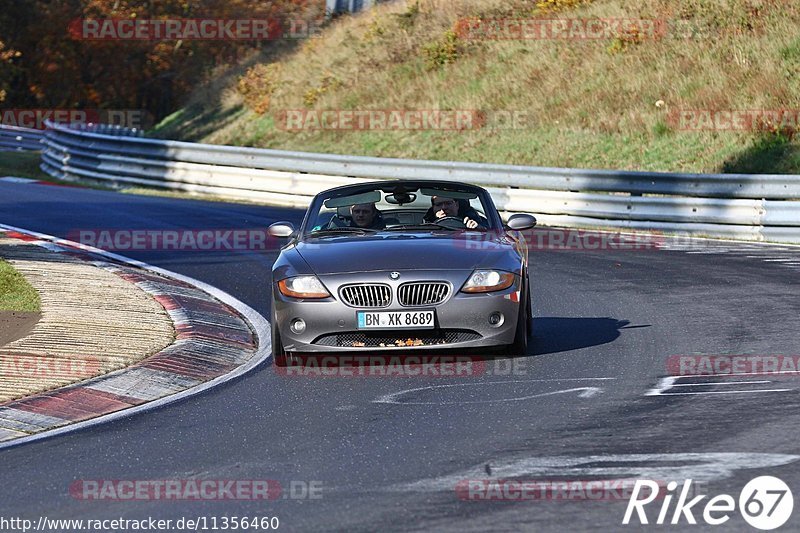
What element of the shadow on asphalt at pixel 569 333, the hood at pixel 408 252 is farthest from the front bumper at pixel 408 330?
the shadow on asphalt at pixel 569 333

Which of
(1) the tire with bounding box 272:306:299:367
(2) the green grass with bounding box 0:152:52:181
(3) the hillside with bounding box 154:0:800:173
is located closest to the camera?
(1) the tire with bounding box 272:306:299:367

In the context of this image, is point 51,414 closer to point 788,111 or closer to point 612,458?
point 612,458

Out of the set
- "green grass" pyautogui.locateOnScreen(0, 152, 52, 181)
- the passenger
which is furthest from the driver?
"green grass" pyautogui.locateOnScreen(0, 152, 52, 181)

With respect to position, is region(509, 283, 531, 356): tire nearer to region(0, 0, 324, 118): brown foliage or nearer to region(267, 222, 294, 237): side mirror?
region(267, 222, 294, 237): side mirror

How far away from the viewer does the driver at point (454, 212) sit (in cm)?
1111

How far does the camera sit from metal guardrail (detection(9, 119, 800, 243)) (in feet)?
63.2

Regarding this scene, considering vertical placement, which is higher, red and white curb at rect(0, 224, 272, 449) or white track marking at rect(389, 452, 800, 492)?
white track marking at rect(389, 452, 800, 492)

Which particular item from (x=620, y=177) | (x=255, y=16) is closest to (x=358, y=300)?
(x=620, y=177)

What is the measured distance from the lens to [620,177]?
20891 mm

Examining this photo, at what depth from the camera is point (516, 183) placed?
22203mm

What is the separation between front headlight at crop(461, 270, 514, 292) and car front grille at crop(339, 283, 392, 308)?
22.0 inches

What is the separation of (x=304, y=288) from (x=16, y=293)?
13.5 ft

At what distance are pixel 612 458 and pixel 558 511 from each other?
1039 millimetres

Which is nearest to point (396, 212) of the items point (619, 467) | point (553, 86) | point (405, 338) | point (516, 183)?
point (405, 338)
